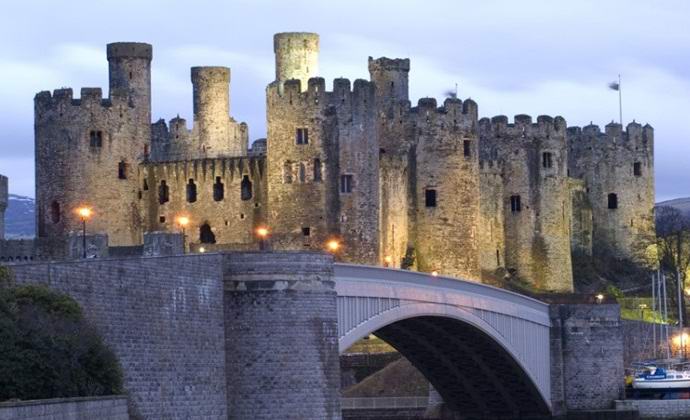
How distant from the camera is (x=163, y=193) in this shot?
8144cm

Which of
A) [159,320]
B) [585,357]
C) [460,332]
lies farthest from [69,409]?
[585,357]

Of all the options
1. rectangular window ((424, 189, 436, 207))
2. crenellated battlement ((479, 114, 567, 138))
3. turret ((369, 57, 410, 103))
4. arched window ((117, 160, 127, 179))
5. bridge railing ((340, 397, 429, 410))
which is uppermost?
turret ((369, 57, 410, 103))

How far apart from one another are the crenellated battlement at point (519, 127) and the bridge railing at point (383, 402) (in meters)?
20.9

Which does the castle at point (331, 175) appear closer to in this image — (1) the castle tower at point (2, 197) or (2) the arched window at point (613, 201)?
(2) the arched window at point (613, 201)

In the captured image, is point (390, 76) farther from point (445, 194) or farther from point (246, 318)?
point (246, 318)

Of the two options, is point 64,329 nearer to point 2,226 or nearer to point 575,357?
point 2,226

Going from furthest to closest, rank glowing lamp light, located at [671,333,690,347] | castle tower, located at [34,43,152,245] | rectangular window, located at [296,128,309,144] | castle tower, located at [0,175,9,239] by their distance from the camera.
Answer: glowing lamp light, located at [671,333,690,347]
rectangular window, located at [296,128,309,144]
castle tower, located at [34,43,152,245]
castle tower, located at [0,175,9,239]

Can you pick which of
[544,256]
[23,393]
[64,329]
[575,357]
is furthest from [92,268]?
[544,256]

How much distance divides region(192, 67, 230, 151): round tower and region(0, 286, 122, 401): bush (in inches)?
2012

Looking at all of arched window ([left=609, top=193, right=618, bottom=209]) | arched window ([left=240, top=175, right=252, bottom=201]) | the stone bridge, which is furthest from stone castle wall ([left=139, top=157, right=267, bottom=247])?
arched window ([left=609, top=193, right=618, bottom=209])

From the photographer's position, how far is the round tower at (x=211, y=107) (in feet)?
286

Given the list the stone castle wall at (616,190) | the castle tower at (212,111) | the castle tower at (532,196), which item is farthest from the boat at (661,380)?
the stone castle wall at (616,190)

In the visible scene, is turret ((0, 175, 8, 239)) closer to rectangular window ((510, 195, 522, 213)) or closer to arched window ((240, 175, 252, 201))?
arched window ((240, 175, 252, 201))

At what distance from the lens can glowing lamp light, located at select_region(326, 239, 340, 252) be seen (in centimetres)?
7600
